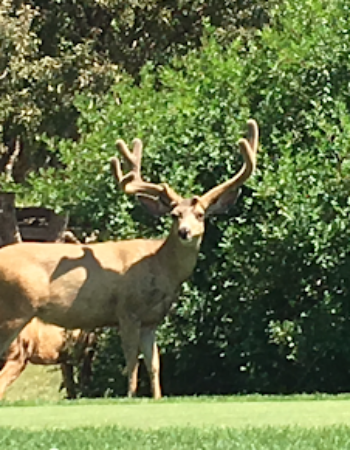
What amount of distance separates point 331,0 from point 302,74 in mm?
1328

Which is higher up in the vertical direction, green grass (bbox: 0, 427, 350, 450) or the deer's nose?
the deer's nose

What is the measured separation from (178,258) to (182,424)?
12.9 ft

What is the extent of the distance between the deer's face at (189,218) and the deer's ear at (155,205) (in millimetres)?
256

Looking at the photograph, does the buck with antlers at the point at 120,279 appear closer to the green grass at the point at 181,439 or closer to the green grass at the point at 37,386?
the green grass at the point at 181,439

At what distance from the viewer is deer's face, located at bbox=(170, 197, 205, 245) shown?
→ 12.8 meters

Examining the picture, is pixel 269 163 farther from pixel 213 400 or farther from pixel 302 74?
pixel 213 400

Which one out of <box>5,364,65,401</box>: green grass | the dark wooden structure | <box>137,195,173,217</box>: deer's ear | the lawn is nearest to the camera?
the lawn

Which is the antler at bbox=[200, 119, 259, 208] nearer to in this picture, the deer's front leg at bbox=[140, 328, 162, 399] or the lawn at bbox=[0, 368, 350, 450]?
the deer's front leg at bbox=[140, 328, 162, 399]

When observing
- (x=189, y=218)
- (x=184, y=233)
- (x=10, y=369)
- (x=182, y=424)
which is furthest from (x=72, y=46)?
(x=182, y=424)

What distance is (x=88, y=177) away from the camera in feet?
49.9

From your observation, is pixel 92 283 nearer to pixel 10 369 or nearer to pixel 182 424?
pixel 10 369

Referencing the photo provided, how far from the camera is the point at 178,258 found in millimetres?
13156

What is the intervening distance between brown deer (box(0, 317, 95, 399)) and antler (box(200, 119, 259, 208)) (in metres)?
2.62


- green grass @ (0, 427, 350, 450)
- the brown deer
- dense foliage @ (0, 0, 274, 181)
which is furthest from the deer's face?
dense foliage @ (0, 0, 274, 181)
